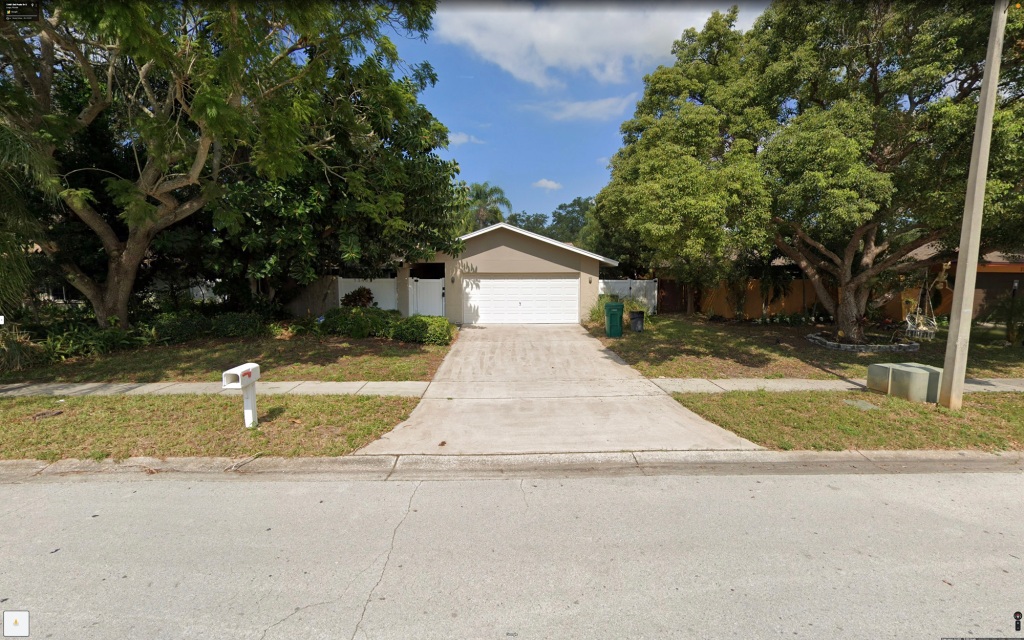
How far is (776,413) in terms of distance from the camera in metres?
5.82

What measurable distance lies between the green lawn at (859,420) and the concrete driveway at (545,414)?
46cm

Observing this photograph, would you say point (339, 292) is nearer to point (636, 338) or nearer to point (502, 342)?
point (502, 342)

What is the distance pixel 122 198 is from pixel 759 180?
11792mm

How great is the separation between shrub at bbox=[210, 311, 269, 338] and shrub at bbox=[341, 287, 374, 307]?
3.45 meters

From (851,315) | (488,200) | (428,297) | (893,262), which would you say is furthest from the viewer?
(488,200)

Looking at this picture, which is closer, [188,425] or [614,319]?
[188,425]

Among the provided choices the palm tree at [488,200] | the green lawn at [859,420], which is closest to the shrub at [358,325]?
the green lawn at [859,420]

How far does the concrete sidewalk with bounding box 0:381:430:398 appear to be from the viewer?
6727 mm

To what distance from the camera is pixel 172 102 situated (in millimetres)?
8609

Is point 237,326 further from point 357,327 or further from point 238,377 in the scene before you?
point 238,377

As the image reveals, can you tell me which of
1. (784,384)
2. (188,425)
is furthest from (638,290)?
(188,425)

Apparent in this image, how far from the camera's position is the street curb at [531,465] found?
4188 millimetres

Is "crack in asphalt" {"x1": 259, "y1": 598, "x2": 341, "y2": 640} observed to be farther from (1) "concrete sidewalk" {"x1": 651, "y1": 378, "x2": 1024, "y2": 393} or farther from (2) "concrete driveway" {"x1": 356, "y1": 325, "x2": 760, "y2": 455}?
(1) "concrete sidewalk" {"x1": 651, "y1": 378, "x2": 1024, "y2": 393}

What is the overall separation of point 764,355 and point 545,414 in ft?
21.4
